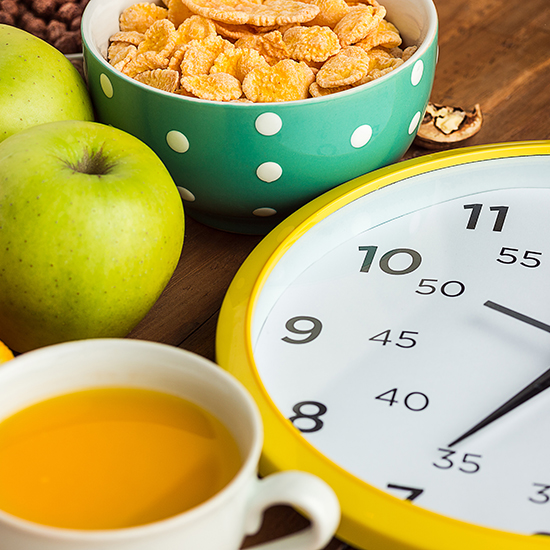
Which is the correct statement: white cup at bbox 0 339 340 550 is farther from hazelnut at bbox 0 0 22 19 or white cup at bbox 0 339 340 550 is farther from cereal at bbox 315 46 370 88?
hazelnut at bbox 0 0 22 19

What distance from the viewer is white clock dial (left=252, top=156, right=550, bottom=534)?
17.2 inches

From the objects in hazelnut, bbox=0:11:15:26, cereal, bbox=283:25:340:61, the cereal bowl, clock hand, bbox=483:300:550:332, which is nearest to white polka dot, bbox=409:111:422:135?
the cereal bowl

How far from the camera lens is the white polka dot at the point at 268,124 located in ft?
1.91

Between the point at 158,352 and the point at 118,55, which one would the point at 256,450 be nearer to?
the point at 158,352

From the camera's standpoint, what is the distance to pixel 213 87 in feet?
1.98

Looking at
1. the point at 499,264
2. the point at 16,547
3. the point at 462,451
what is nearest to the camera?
the point at 16,547

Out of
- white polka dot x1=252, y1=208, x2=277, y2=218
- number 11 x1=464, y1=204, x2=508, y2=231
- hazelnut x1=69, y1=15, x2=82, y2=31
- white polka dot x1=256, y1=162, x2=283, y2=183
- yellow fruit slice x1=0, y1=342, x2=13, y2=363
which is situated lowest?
number 11 x1=464, y1=204, x2=508, y2=231

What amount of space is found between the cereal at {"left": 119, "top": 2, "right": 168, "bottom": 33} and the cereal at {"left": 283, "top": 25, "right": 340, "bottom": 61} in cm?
16

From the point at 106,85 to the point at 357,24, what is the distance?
26cm

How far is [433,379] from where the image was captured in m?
0.50

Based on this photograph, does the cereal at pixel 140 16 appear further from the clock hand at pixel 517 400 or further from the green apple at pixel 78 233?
the clock hand at pixel 517 400

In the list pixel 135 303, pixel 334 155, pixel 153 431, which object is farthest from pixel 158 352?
pixel 334 155

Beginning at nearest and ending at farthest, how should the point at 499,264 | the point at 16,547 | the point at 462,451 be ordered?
the point at 16,547, the point at 462,451, the point at 499,264

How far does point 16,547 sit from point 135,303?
0.26m
